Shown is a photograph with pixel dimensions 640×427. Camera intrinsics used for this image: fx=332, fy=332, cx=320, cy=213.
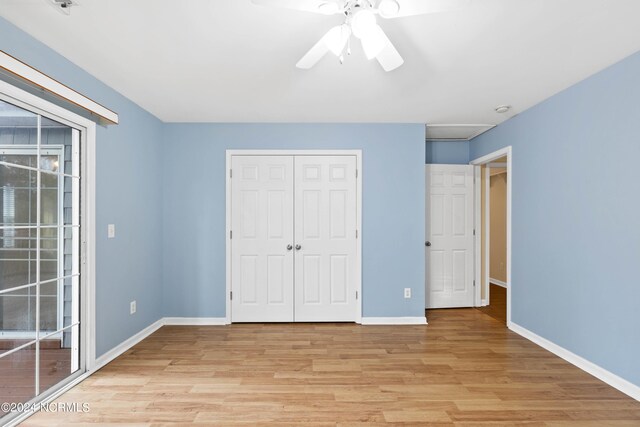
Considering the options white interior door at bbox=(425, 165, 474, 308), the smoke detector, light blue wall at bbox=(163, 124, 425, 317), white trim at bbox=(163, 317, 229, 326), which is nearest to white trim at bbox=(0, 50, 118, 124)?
the smoke detector

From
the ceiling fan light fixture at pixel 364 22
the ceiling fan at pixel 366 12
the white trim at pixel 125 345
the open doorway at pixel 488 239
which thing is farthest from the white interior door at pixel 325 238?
the ceiling fan light fixture at pixel 364 22

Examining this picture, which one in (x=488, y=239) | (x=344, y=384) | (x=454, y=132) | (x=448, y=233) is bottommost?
(x=344, y=384)

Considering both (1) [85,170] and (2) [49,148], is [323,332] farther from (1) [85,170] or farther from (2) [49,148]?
(2) [49,148]

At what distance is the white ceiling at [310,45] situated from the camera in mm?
1871

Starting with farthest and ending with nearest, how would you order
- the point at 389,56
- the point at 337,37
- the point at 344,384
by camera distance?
the point at 344,384 → the point at 389,56 → the point at 337,37

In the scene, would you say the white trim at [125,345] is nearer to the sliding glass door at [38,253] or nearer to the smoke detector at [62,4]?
the sliding glass door at [38,253]

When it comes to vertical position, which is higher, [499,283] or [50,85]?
[50,85]

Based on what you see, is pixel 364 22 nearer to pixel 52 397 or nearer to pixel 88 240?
pixel 88 240

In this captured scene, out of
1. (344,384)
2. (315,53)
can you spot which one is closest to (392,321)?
(344,384)

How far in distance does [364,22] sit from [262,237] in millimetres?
2817

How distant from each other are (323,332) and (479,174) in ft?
9.90

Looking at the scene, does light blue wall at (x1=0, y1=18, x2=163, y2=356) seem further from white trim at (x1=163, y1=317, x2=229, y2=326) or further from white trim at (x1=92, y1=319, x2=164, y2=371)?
white trim at (x1=163, y1=317, x2=229, y2=326)

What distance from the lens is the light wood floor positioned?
2.12 m

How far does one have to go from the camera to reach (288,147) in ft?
13.0
